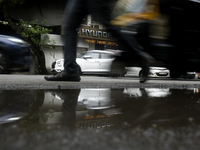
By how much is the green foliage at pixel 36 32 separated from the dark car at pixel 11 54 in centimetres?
1025

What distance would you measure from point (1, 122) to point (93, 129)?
→ 476 mm

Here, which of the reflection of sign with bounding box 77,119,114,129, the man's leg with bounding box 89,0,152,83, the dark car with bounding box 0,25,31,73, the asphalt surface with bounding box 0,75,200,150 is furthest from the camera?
the dark car with bounding box 0,25,31,73

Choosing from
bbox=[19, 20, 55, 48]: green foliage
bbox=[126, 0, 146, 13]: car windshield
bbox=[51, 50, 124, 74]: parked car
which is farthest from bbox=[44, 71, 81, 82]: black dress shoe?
bbox=[19, 20, 55, 48]: green foliage

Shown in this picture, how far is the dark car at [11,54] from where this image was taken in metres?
4.35

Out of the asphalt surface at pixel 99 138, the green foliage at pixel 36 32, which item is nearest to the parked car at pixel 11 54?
the asphalt surface at pixel 99 138

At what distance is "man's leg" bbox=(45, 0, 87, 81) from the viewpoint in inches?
117

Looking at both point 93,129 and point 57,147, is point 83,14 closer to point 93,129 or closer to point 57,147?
point 93,129

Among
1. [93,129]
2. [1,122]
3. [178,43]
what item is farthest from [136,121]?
[178,43]

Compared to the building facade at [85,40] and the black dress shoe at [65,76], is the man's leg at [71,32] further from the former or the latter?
the building facade at [85,40]

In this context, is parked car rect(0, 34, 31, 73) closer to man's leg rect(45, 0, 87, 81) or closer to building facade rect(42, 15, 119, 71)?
man's leg rect(45, 0, 87, 81)

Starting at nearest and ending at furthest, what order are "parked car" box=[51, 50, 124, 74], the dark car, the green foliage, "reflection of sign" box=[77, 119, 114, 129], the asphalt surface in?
the asphalt surface < "reflection of sign" box=[77, 119, 114, 129] < the dark car < "parked car" box=[51, 50, 124, 74] < the green foliage

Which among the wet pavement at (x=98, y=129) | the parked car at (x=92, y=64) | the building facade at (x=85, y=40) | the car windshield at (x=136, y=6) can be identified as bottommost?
the wet pavement at (x=98, y=129)

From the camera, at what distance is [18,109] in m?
1.44

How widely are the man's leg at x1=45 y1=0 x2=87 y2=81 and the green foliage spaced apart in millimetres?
11809
